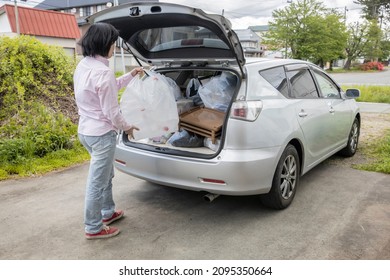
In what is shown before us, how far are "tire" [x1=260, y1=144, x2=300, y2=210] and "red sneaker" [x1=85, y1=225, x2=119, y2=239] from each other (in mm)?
1491

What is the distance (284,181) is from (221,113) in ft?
3.15

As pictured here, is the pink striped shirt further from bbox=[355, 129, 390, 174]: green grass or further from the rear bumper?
bbox=[355, 129, 390, 174]: green grass

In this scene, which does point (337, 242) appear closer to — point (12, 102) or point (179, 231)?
point (179, 231)

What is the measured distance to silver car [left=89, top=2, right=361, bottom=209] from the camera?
3.29 metres

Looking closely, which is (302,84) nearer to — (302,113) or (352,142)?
(302,113)

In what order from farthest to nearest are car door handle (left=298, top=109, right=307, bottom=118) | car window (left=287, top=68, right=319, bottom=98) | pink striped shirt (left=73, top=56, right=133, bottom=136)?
1. car window (left=287, top=68, right=319, bottom=98)
2. car door handle (left=298, top=109, right=307, bottom=118)
3. pink striped shirt (left=73, top=56, right=133, bottom=136)

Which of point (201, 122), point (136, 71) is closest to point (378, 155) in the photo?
point (201, 122)

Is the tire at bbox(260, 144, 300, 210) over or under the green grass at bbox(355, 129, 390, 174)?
over

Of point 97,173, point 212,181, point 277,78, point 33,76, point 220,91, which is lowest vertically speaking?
point 212,181

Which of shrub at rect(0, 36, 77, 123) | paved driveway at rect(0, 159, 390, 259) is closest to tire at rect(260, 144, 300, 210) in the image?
paved driveway at rect(0, 159, 390, 259)

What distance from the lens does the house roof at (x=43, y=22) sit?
24.8 m

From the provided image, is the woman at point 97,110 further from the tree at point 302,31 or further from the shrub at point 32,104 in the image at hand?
the tree at point 302,31

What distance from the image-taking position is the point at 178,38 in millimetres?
3879

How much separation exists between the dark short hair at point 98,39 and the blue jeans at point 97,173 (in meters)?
0.68
